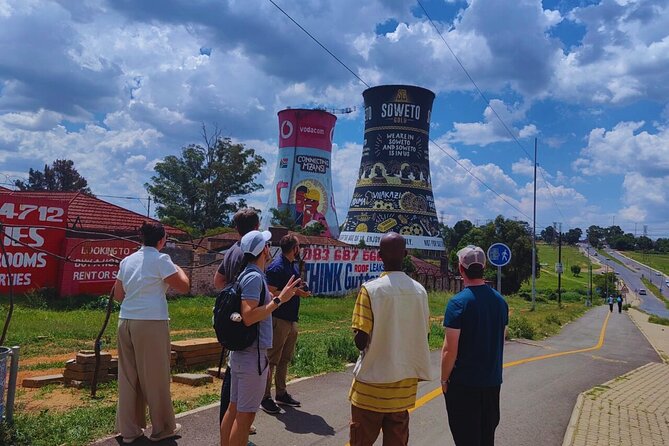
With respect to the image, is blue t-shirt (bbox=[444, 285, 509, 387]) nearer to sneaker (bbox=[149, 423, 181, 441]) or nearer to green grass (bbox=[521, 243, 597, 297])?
sneaker (bbox=[149, 423, 181, 441])

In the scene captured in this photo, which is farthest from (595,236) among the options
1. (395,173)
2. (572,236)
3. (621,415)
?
(621,415)

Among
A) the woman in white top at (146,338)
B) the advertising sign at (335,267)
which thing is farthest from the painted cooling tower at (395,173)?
the woman in white top at (146,338)

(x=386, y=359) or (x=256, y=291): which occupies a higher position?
(x=256, y=291)

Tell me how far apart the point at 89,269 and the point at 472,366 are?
53.2 feet

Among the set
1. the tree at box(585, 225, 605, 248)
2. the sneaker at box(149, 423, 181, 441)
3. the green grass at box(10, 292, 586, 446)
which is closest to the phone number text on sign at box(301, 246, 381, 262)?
the green grass at box(10, 292, 586, 446)

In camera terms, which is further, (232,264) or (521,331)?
(521,331)

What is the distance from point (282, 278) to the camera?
5359mm

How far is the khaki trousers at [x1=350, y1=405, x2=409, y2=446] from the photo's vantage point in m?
3.36

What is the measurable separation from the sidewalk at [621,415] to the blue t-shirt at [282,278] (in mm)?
2982

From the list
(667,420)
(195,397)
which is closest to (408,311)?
(195,397)

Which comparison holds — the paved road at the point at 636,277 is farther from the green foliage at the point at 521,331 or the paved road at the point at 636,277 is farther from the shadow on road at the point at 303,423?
the shadow on road at the point at 303,423

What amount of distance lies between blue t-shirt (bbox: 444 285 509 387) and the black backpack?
1327 millimetres

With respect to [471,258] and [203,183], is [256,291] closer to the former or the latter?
[471,258]

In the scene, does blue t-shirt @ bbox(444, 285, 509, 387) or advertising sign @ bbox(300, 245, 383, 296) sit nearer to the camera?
blue t-shirt @ bbox(444, 285, 509, 387)
